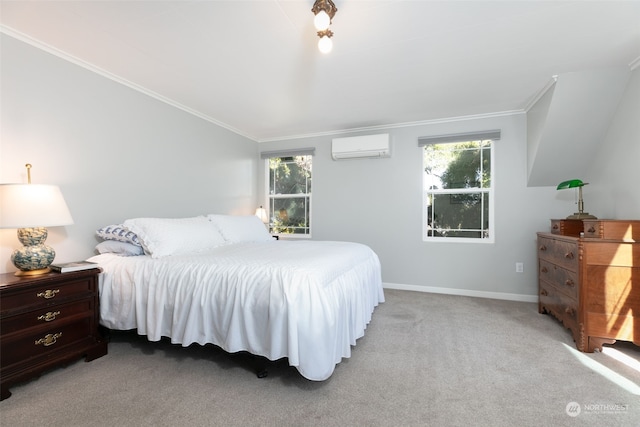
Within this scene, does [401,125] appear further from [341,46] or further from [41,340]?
[41,340]

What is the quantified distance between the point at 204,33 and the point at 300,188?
2820 mm

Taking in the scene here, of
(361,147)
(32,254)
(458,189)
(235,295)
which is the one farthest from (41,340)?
(458,189)

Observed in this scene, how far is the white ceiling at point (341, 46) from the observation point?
1.80 metres

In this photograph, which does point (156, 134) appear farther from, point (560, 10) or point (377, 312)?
point (560, 10)

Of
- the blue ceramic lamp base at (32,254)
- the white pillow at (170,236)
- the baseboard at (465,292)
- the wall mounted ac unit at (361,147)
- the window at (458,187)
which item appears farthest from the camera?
the wall mounted ac unit at (361,147)

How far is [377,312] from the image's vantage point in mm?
3027

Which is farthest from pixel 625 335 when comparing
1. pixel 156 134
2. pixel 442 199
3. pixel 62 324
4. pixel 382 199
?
pixel 156 134

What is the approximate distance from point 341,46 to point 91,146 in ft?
7.59

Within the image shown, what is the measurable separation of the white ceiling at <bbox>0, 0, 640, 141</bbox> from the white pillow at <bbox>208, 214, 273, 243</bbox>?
1358mm

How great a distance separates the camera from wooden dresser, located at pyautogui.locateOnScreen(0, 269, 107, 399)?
1627mm

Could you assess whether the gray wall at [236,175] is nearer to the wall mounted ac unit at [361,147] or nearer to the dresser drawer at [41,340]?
the wall mounted ac unit at [361,147]

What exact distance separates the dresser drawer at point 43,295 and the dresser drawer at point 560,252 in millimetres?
3782

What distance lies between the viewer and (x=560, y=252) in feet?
8.60

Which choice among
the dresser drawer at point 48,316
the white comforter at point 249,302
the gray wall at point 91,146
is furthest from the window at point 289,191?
the dresser drawer at point 48,316
